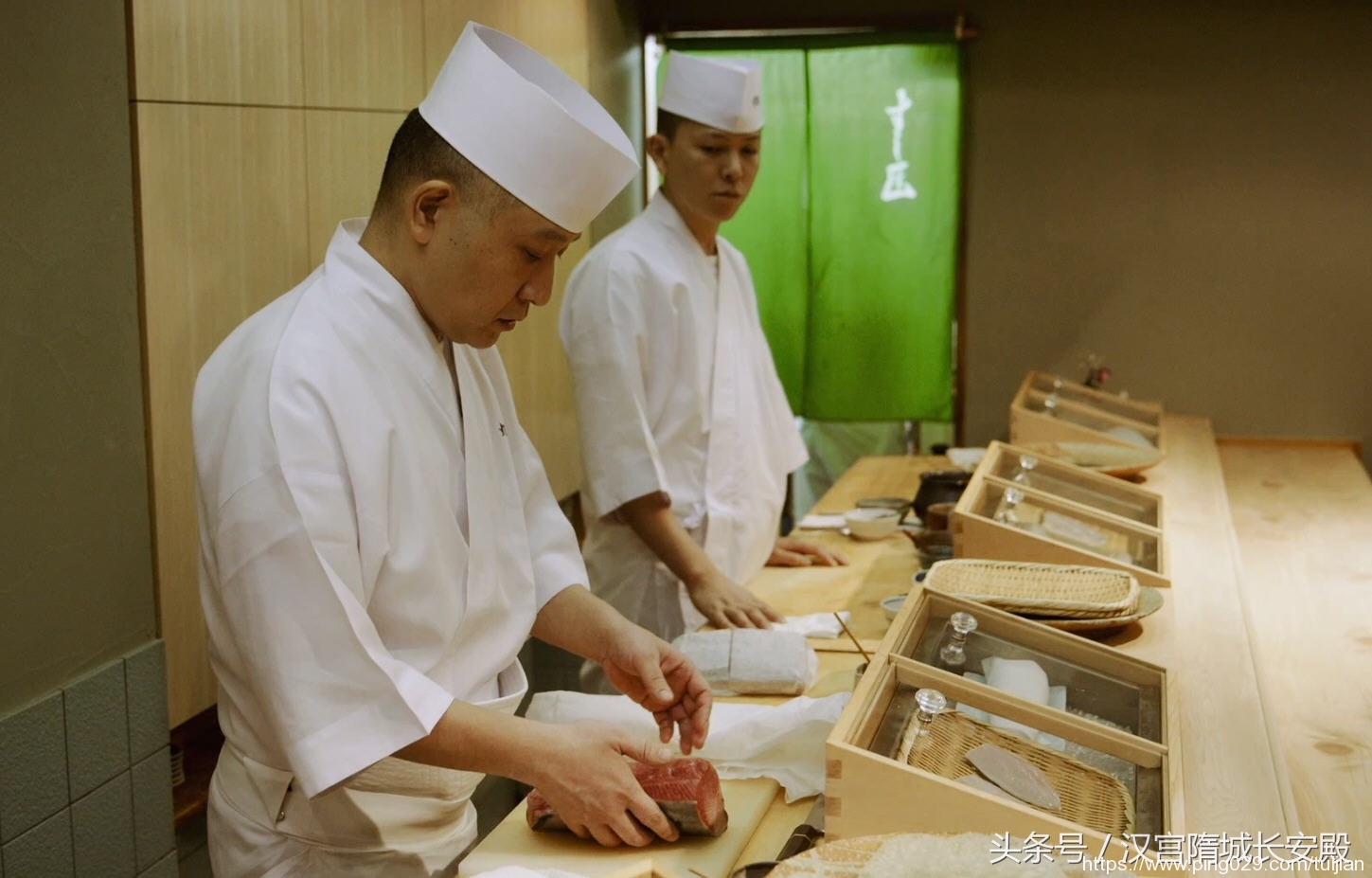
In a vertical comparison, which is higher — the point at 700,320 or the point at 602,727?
the point at 700,320

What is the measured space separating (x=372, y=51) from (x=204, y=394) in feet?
5.10

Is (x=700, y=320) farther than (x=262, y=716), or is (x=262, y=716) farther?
(x=700, y=320)

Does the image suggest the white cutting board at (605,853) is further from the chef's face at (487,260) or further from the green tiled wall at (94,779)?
the green tiled wall at (94,779)

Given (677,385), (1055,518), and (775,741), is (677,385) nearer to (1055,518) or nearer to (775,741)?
(1055,518)

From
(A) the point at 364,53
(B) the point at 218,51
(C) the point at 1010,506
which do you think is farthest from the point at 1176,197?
(B) the point at 218,51

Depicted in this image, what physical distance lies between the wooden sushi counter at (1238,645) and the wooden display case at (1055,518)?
0.08 metres

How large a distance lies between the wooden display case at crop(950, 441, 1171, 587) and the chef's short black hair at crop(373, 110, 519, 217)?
4.24 ft

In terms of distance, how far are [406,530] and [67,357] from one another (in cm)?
69

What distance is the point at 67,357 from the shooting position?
2.04 meters

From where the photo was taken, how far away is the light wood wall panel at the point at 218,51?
220cm

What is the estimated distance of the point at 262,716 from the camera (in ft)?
5.73

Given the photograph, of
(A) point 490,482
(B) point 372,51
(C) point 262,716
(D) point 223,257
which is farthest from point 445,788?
(B) point 372,51

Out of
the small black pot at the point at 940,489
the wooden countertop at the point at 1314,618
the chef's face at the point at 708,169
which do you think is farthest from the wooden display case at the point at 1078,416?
the chef's face at the point at 708,169

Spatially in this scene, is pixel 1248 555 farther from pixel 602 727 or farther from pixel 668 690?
pixel 602 727
